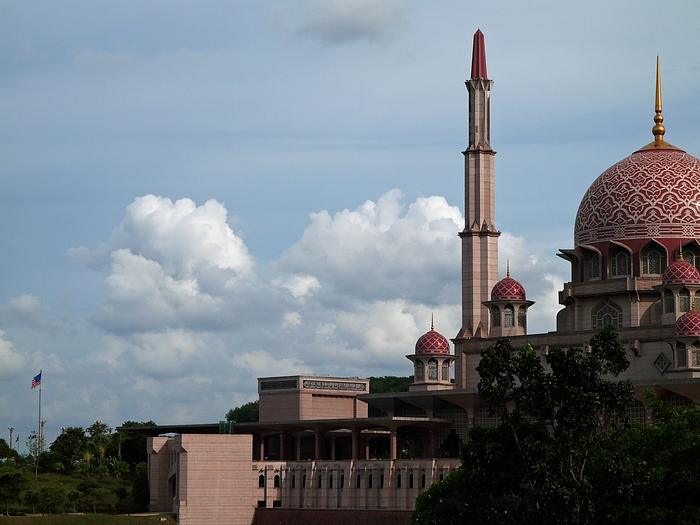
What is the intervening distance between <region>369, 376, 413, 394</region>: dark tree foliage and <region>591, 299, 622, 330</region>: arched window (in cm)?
6842

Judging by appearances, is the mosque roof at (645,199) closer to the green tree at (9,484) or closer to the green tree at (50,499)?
the green tree at (50,499)

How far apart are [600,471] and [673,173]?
3130cm

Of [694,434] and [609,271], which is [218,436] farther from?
[694,434]

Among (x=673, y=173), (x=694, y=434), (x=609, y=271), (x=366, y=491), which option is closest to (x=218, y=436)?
(x=366, y=491)

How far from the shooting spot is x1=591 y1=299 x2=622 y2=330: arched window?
68250 millimetres

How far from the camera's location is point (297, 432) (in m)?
77.9

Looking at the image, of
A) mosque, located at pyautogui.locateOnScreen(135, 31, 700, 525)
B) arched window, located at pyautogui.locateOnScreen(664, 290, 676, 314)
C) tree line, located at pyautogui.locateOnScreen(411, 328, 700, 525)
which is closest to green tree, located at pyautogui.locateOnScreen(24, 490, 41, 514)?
mosque, located at pyautogui.locateOnScreen(135, 31, 700, 525)

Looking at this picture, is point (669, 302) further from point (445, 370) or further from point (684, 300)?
point (445, 370)

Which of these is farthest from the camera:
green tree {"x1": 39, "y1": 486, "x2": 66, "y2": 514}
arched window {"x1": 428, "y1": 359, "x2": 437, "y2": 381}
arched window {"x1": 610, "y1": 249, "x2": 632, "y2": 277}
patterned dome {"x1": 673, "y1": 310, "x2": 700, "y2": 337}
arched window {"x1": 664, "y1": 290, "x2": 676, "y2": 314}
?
A: green tree {"x1": 39, "y1": 486, "x2": 66, "y2": 514}

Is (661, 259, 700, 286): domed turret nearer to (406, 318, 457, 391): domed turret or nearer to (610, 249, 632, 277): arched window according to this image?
(610, 249, 632, 277): arched window

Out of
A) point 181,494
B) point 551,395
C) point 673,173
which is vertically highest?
point 673,173

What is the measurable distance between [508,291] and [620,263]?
253 inches

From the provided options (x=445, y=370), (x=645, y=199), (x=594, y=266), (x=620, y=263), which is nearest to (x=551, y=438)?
(x=620, y=263)

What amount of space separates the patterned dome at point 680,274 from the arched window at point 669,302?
671mm
